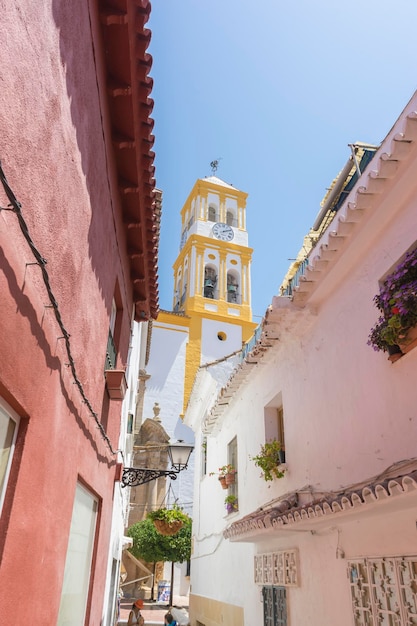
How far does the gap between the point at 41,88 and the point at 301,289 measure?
183 inches

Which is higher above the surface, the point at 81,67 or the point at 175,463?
the point at 81,67

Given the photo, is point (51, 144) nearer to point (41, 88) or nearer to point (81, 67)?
point (41, 88)

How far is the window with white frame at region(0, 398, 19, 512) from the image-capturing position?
2428mm

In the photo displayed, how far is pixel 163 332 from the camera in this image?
1166 inches

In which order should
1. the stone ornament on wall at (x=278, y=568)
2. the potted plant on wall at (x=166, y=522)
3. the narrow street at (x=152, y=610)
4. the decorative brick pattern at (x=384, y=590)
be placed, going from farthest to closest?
the narrow street at (x=152, y=610)
the potted plant on wall at (x=166, y=522)
the stone ornament on wall at (x=278, y=568)
the decorative brick pattern at (x=384, y=590)

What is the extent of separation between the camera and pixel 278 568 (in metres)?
7.20

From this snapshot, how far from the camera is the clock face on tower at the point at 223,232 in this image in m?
31.9

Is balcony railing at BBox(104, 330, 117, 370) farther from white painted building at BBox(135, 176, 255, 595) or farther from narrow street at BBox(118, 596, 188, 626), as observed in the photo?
white painted building at BBox(135, 176, 255, 595)

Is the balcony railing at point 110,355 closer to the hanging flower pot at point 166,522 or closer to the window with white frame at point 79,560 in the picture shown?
the window with white frame at point 79,560

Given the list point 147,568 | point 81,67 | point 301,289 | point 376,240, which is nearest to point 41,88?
point 81,67

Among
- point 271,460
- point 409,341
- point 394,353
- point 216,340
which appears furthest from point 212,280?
point 409,341

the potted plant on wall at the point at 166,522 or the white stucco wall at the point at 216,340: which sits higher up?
the white stucco wall at the point at 216,340

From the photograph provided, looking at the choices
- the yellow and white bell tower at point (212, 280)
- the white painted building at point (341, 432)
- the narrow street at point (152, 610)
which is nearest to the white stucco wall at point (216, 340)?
the yellow and white bell tower at point (212, 280)

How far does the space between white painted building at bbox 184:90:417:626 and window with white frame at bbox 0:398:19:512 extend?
8.52ft
